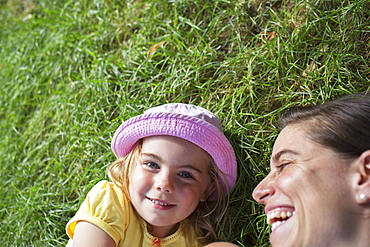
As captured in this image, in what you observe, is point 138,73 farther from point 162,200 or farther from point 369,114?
point 369,114

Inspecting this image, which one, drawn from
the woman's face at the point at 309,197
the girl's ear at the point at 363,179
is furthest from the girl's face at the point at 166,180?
the girl's ear at the point at 363,179

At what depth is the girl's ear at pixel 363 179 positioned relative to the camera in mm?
2125

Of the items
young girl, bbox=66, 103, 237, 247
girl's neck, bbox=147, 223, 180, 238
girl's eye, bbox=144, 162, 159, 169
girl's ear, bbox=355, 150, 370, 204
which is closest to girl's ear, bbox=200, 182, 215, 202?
young girl, bbox=66, 103, 237, 247

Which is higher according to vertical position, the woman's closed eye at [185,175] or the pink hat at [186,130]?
the pink hat at [186,130]

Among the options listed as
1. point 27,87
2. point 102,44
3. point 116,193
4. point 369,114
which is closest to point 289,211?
point 369,114

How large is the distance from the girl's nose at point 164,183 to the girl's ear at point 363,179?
1097 mm

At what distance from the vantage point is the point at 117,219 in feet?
9.46

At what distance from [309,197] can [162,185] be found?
3.03 ft

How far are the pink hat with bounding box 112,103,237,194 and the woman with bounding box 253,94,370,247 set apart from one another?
50 centimetres

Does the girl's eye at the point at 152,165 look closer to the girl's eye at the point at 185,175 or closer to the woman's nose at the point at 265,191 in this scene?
the girl's eye at the point at 185,175

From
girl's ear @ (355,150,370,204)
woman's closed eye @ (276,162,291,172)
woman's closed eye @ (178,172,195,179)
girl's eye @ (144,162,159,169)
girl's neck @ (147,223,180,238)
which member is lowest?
girl's neck @ (147,223,180,238)

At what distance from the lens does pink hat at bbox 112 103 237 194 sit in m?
2.85

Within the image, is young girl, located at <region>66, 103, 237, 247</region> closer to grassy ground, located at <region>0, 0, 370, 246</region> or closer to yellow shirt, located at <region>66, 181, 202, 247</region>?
yellow shirt, located at <region>66, 181, 202, 247</region>

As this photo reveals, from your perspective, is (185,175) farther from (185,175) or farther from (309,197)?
(309,197)
